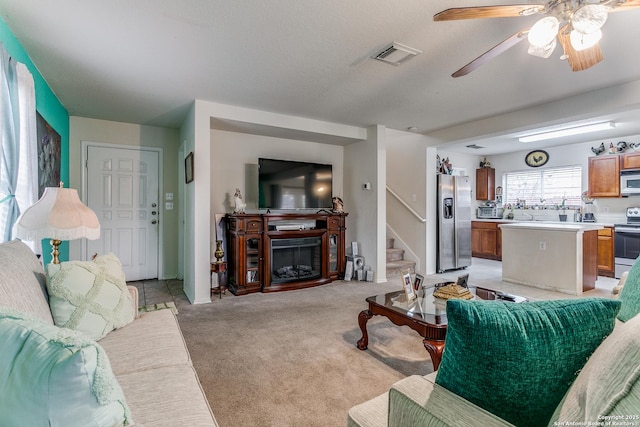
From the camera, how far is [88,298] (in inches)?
59.9

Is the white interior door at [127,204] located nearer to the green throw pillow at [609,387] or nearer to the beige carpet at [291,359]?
the beige carpet at [291,359]

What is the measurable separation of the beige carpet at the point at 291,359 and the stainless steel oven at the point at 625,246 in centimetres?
417

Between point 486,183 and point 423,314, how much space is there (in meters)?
6.04

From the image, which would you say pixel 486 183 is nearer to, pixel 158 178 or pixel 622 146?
pixel 622 146

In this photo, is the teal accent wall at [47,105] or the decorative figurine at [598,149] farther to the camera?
the decorative figurine at [598,149]

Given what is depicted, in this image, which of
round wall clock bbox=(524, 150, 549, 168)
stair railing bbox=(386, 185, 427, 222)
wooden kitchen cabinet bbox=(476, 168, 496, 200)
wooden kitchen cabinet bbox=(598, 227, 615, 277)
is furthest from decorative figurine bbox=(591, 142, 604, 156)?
stair railing bbox=(386, 185, 427, 222)

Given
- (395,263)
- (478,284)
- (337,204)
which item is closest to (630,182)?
(478,284)

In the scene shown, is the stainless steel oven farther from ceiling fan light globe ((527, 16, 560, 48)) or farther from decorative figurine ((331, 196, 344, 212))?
ceiling fan light globe ((527, 16, 560, 48))

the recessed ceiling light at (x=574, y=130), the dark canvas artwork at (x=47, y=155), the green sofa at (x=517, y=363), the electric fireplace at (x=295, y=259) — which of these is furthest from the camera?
the recessed ceiling light at (x=574, y=130)

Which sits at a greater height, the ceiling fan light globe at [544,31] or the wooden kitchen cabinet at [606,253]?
the ceiling fan light globe at [544,31]

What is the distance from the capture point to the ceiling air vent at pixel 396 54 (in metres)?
2.35

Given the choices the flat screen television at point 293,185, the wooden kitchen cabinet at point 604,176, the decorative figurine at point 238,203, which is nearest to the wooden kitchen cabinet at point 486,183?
the wooden kitchen cabinet at point 604,176

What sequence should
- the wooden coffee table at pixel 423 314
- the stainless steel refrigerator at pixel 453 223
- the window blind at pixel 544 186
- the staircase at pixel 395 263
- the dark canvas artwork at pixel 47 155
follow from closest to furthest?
the wooden coffee table at pixel 423 314 → the dark canvas artwork at pixel 47 155 → the staircase at pixel 395 263 → the stainless steel refrigerator at pixel 453 223 → the window blind at pixel 544 186

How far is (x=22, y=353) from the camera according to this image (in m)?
0.62
